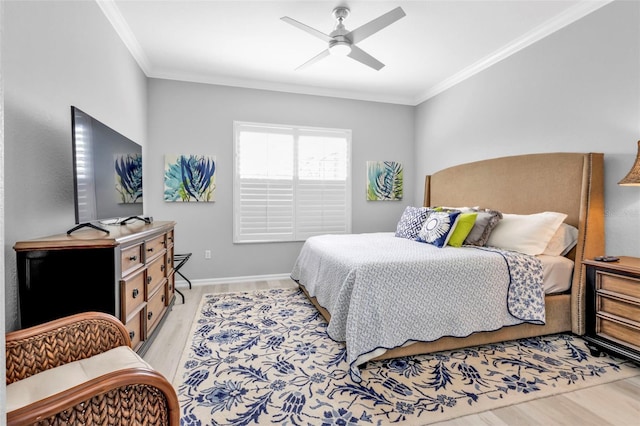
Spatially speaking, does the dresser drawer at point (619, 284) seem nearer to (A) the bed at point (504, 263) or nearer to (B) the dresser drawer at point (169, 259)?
(A) the bed at point (504, 263)

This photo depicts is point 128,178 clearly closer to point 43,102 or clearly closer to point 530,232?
point 43,102

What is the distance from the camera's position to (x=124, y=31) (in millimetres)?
2980

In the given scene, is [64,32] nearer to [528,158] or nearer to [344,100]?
[344,100]

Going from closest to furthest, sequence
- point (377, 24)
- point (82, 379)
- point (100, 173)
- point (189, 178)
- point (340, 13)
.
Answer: point (82, 379)
point (100, 173)
point (377, 24)
point (340, 13)
point (189, 178)

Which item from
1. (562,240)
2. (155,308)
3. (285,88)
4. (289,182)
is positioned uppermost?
(285,88)

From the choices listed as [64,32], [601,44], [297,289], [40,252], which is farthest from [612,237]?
[64,32]

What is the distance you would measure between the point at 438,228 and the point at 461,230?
21 cm

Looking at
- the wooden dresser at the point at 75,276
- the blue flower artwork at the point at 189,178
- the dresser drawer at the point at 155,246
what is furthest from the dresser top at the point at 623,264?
the blue flower artwork at the point at 189,178

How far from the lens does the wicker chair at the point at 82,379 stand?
0.88 meters

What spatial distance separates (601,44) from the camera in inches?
101

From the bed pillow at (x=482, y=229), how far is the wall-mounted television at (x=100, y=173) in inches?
117

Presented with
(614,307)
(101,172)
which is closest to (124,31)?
(101,172)

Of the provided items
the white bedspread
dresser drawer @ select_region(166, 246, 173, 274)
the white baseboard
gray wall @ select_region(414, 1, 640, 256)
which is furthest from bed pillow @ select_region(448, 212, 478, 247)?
dresser drawer @ select_region(166, 246, 173, 274)

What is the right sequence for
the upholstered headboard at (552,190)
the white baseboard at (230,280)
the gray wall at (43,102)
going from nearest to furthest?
1. the gray wall at (43,102)
2. the upholstered headboard at (552,190)
3. the white baseboard at (230,280)
